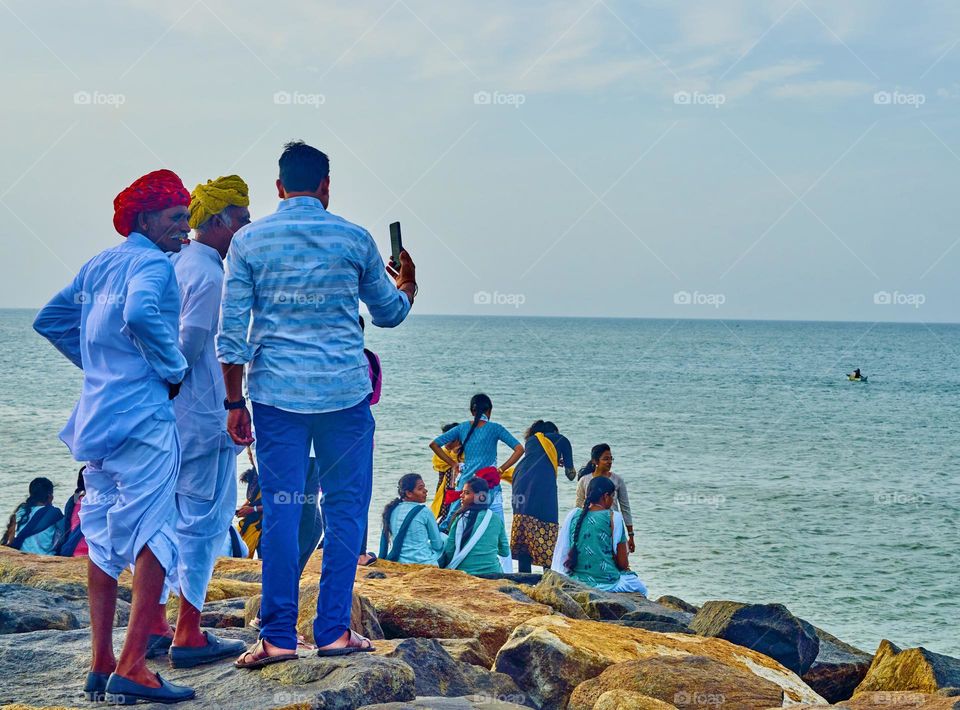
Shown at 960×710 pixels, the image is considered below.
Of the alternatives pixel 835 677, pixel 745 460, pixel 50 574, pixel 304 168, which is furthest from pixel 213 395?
pixel 745 460

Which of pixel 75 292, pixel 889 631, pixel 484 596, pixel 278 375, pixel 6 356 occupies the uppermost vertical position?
pixel 6 356

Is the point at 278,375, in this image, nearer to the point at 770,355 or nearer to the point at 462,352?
the point at 462,352

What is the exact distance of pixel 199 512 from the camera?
4.21 metres

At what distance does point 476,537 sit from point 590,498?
102cm

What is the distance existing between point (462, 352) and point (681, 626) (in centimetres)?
9877

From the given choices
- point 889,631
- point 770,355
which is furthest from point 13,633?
point 770,355

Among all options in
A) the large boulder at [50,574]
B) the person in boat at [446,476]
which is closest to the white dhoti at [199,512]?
the large boulder at [50,574]

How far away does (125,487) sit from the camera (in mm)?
3844

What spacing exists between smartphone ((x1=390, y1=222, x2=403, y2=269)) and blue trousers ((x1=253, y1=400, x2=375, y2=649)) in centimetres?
65

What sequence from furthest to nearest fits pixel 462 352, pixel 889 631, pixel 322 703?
pixel 462 352
pixel 889 631
pixel 322 703

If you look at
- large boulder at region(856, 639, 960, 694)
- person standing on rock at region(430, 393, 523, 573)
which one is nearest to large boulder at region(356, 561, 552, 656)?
large boulder at region(856, 639, 960, 694)

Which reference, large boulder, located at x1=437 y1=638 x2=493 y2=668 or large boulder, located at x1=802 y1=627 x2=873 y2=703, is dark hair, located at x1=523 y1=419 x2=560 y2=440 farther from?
large boulder, located at x1=437 y1=638 x2=493 y2=668

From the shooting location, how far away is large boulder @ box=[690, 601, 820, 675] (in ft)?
21.4

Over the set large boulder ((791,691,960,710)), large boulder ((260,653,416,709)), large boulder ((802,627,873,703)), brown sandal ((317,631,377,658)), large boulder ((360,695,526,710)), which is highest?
brown sandal ((317,631,377,658))
